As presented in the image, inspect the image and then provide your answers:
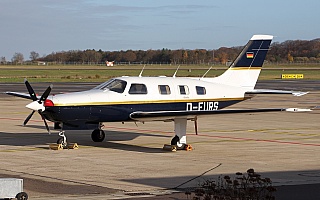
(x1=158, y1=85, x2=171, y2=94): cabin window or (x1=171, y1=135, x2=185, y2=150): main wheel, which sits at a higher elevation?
(x1=158, y1=85, x2=171, y2=94): cabin window

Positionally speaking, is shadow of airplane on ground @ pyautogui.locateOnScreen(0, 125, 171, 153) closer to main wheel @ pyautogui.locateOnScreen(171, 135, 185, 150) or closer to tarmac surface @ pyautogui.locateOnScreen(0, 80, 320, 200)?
tarmac surface @ pyautogui.locateOnScreen(0, 80, 320, 200)

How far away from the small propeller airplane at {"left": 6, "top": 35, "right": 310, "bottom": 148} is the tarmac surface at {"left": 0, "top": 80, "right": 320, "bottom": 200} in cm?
91

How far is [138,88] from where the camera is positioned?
73.9ft

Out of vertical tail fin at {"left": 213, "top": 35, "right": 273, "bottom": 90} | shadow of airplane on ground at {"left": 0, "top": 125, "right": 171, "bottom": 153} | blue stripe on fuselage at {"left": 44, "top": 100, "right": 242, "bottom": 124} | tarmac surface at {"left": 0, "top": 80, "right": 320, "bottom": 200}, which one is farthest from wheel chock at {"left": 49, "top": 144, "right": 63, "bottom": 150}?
vertical tail fin at {"left": 213, "top": 35, "right": 273, "bottom": 90}

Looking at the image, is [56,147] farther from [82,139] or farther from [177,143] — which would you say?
[177,143]

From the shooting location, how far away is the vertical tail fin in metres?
25.5

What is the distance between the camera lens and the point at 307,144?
75.7 ft

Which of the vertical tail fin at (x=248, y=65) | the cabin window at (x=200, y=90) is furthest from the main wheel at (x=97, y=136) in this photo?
the vertical tail fin at (x=248, y=65)

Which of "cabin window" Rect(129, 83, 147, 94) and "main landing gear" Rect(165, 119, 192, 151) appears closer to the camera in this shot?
"main landing gear" Rect(165, 119, 192, 151)

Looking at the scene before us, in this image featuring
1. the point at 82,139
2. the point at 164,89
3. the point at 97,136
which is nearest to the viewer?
the point at 164,89

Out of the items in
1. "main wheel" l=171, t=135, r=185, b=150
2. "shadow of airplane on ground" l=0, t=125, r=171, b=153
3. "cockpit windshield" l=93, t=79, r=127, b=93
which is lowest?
"shadow of airplane on ground" l=0, t=125, r=171, b=153

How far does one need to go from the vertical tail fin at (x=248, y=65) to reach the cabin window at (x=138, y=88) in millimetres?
3666

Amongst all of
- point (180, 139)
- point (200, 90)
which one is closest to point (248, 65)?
point (200, 90)

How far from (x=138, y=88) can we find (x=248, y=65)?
525cm
